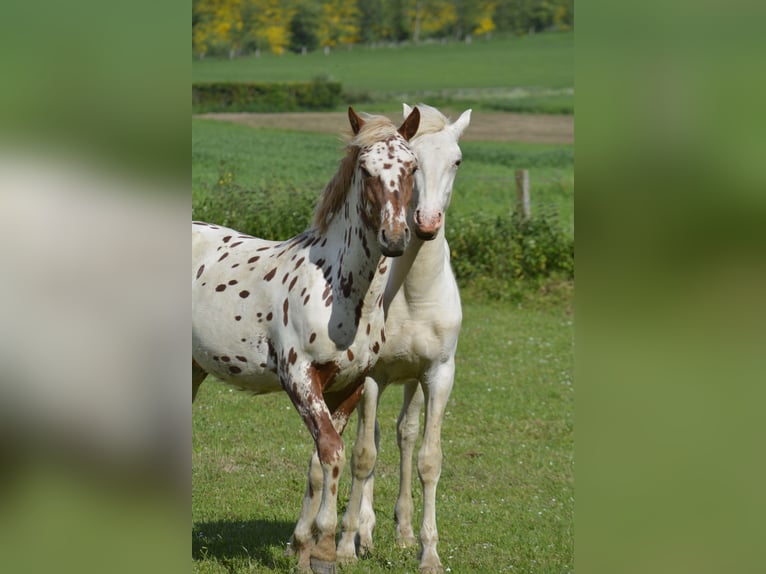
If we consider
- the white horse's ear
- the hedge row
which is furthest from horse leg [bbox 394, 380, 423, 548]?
the hedge row

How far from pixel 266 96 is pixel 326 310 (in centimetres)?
2996

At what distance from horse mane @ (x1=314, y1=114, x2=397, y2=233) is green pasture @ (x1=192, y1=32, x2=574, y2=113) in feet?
89.0

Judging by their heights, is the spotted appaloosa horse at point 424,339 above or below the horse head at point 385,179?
below

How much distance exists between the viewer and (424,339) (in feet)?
18.0

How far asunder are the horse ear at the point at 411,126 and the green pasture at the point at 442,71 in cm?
2723

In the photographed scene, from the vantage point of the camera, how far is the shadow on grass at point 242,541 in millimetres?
5523

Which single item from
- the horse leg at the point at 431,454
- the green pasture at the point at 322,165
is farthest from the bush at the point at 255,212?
the horse leg at the point at 431,454

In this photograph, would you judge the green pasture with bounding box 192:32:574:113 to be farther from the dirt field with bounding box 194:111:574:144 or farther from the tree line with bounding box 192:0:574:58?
the dirt field with bounding box 194:111:574:144

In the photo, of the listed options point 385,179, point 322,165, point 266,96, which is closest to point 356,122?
point 385,179

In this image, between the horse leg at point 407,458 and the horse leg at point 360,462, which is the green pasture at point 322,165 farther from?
the horse leg at point 360,462

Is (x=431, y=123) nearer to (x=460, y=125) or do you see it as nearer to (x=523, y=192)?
(x=460, y=125)
